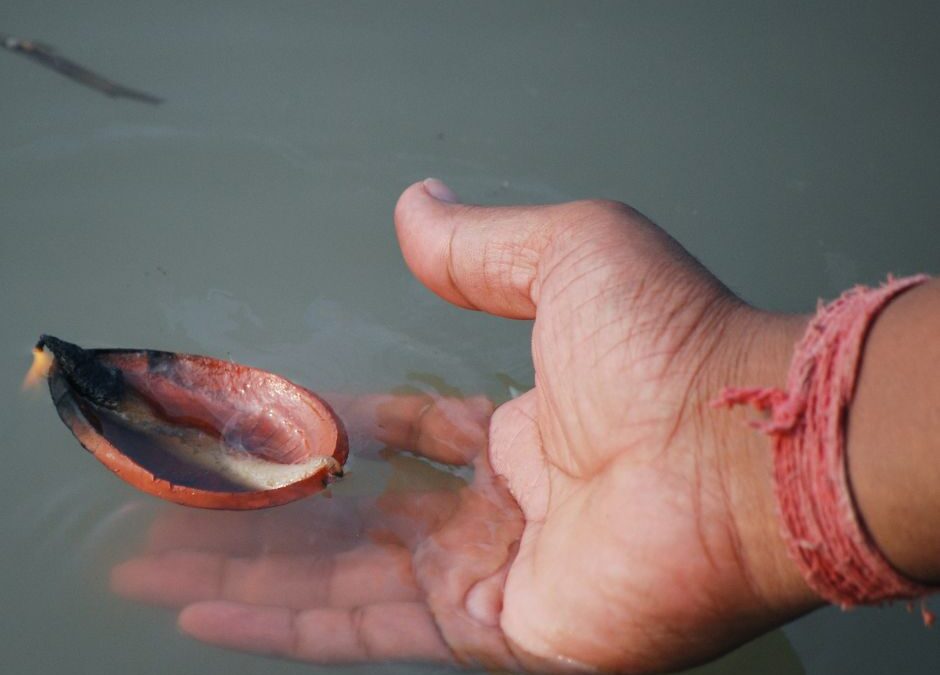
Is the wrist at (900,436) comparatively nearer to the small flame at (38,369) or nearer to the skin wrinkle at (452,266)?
the skin wrinkle at (452,266)

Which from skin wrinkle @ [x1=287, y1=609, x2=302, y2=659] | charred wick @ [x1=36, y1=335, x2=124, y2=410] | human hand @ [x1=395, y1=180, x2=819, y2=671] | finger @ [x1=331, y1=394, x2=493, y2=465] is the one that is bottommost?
skin wrinkle @ [x1=287, y1=609, x2=302, y2=659]

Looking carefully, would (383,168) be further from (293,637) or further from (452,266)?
(293,637)

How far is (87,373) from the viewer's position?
1931 millimetres

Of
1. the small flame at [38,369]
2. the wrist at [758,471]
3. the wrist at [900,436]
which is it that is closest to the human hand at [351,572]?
the small flame at [38,369]

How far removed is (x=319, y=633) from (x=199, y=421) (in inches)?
21.3

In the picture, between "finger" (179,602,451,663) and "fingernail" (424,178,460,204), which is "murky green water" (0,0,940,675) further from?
"fingernail" (424,178,460,204)

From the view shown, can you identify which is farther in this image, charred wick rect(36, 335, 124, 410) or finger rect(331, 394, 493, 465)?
finger rect(331, 394, 493, 465)

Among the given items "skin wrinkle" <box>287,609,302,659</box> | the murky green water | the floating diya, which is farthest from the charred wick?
"skin wrinkle" <box>287,609,302,659</box>

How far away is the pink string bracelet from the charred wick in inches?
50.7

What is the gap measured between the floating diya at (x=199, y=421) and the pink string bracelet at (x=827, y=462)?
0.87 meters

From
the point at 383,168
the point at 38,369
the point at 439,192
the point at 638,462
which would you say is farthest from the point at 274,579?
the point at 383,168

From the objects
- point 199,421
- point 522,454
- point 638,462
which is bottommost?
point 199,421

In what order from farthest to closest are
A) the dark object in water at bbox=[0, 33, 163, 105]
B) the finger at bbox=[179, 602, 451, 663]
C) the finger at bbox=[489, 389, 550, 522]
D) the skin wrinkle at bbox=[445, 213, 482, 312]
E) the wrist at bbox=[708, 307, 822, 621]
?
1. the dark object in water at bbox=[0, 33, 163, 105]
2. the skin wrinkle at bbox=[445, 213, 482, 312]
3. the finger at bbox=[489, 389, 550, 522]
4. the finger at bbox=[179, 602, 451, 663]
5. the wrist at bbox=[708, 307, 822, 621]

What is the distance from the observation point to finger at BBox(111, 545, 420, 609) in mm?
1912
